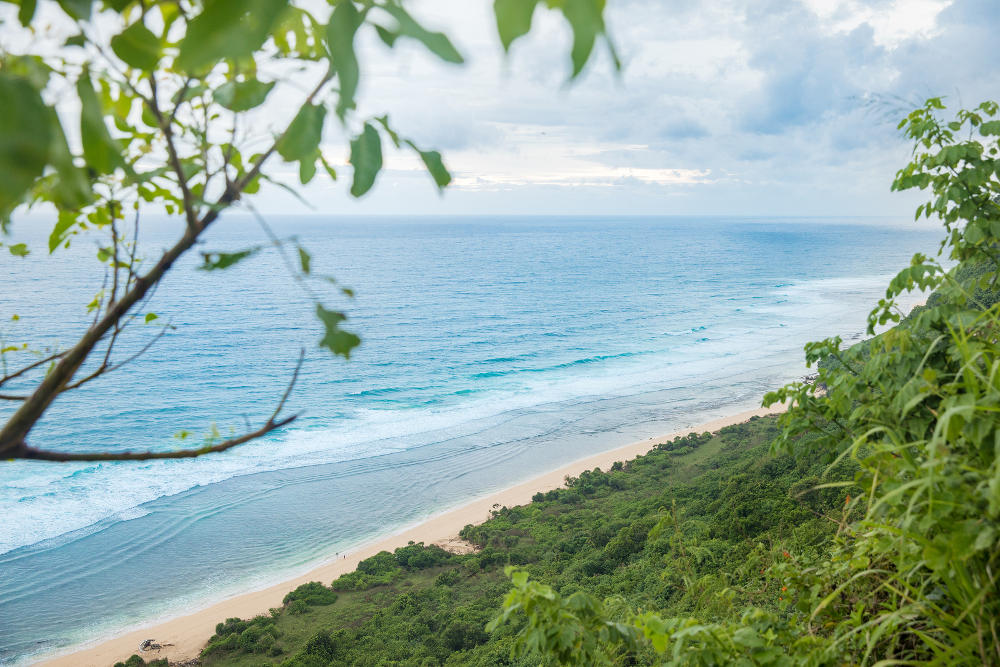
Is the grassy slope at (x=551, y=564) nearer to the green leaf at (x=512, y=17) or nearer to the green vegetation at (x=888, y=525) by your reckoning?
the green vegetation at (x=888, y=525)

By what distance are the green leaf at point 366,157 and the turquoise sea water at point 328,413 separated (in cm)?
25

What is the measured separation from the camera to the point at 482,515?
17.7 m

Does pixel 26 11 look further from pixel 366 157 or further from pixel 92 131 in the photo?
pixel 366 157

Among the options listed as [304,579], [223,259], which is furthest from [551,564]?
[223,259]

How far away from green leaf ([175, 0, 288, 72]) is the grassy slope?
6487 mm

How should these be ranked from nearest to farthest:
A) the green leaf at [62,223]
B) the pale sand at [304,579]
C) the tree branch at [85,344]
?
the tree branch at [85,344]
the green leaf at [62,223]
the pale sand at [304,579]

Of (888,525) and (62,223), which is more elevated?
(62,223)

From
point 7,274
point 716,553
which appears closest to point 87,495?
point 716,553

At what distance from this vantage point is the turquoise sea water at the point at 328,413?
16.5m

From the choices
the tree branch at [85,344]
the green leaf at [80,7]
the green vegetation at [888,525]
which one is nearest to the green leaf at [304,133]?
the tree branch at [85,344]

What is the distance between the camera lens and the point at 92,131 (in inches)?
22.1

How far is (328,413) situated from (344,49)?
29.9 meters

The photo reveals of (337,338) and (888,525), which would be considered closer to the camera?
(337,338)

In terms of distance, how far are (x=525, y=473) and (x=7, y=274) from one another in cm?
8821
